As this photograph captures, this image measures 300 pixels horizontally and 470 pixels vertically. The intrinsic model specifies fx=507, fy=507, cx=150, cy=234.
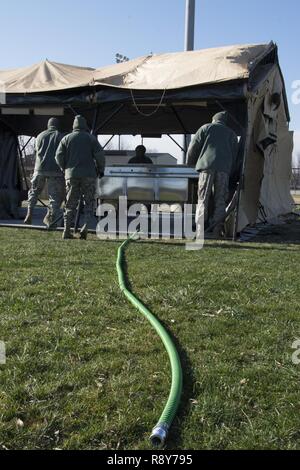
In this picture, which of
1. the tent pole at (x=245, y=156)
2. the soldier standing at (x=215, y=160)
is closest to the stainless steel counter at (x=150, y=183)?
the tent pole at (x=245, y=156)

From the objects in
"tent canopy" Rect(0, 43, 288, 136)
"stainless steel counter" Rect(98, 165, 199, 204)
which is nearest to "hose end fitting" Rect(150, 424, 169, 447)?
"tent canopy" Rect(0, 43, 288, 136)

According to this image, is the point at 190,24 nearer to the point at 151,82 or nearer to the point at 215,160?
the point at 151,82

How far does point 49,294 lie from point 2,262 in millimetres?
1685

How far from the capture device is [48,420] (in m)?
2.58

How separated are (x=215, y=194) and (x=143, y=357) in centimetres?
580

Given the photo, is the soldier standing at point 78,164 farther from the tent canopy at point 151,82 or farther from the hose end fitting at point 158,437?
the hose end fitting at point 158,437

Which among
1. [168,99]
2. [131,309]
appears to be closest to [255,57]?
[168,99]

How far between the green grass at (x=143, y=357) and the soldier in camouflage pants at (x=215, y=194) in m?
2.84

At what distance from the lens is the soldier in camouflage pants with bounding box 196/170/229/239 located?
8.72 meters

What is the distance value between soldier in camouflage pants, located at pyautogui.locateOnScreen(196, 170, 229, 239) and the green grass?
2.84 metres

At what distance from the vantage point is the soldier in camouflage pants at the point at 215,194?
8.72 m

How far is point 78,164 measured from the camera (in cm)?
845

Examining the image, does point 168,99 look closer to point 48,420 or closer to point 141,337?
point 141,337

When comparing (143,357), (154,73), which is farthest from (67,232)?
(143,357)
